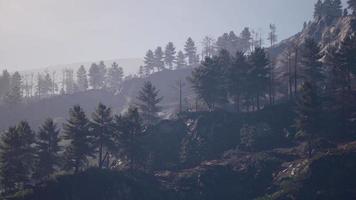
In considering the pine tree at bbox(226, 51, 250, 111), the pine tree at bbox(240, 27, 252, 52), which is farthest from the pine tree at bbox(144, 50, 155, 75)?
the pine tree at bbox(226, 51, 250, 111)

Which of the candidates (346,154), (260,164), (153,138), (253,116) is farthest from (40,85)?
(346,154)

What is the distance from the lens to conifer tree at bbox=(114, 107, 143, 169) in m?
63.4

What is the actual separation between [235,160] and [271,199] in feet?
40.6

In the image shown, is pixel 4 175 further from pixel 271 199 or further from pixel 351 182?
pixel 351 182

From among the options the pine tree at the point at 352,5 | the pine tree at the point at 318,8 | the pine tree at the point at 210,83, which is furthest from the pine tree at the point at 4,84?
the pine tree at the point at 352,5

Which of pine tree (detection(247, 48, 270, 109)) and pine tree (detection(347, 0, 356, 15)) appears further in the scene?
pine tree (detection(347, 0, 356, 15))

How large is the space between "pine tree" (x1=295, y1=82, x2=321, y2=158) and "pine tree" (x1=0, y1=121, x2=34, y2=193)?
37.7m

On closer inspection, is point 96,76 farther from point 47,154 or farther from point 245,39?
point 47,154

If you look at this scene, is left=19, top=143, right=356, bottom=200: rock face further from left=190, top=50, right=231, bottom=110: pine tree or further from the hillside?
the hillside

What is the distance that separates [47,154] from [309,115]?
37.0 meters

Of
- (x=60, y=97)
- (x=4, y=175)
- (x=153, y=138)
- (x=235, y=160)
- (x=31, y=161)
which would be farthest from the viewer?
(x=60, y=97)

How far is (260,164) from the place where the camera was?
199ft

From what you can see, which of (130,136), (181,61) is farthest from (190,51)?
(130,136)

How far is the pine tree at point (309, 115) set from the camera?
58969 millimetres
